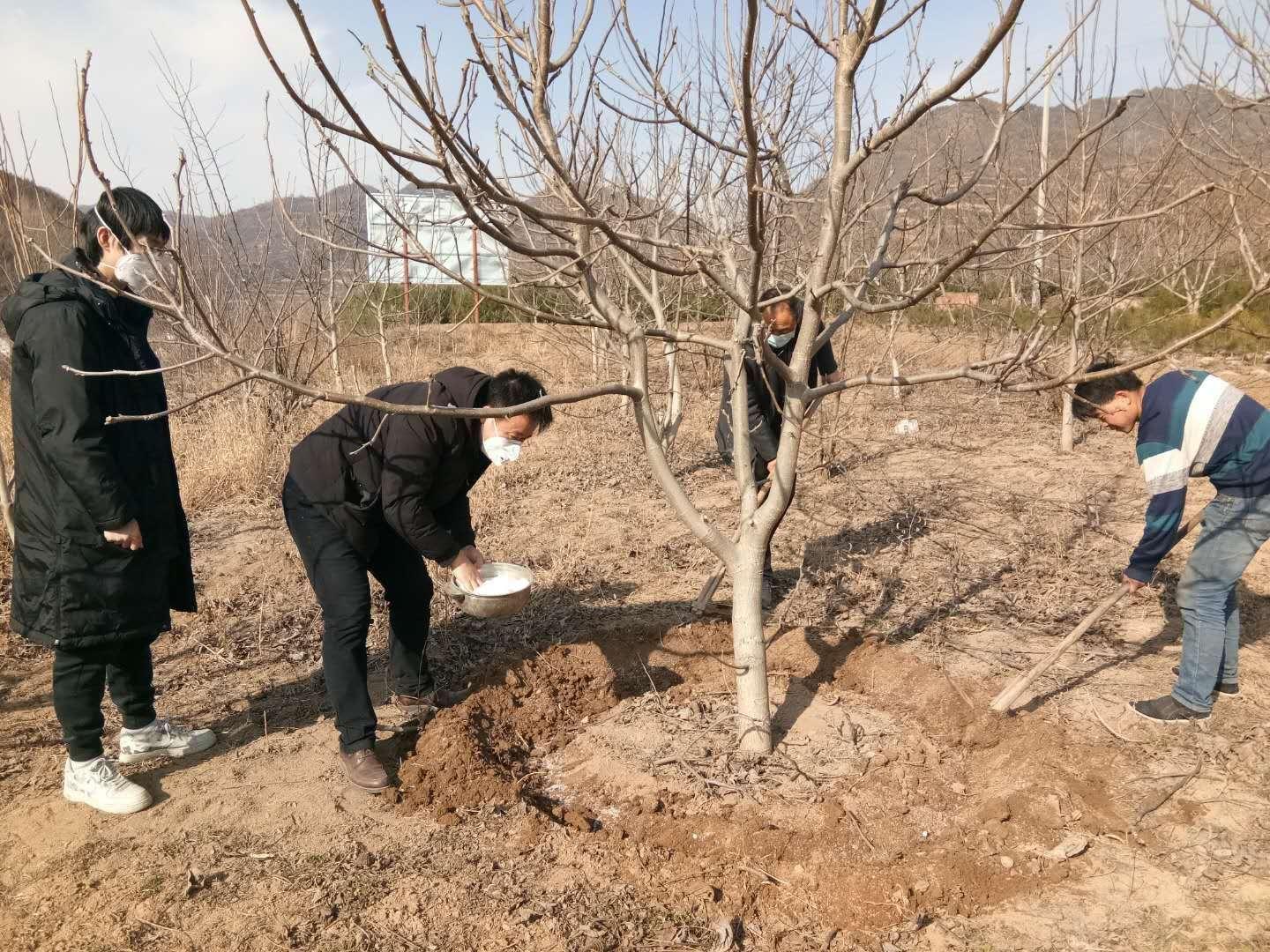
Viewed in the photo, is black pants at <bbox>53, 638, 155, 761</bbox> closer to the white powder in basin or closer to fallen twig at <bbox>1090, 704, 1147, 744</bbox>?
the white powder in basin

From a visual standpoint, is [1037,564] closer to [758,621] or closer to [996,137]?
[758,621]

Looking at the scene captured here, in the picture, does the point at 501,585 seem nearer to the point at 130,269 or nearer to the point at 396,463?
the point at 396,463

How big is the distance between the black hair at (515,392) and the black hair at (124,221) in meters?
1.09

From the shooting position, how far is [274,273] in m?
7.32

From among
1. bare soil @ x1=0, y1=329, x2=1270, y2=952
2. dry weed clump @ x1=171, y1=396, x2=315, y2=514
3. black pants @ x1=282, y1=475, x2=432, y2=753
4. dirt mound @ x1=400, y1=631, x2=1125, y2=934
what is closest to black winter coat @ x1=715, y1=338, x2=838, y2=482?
bare soil @ x1=0, y1=329, x2=1270, y2=952

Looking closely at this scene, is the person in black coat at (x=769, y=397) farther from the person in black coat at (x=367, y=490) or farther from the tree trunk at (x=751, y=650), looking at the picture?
the person in black coat at (x=367, y=490)

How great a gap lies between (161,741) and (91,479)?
3.59ft

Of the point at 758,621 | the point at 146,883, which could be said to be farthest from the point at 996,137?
the point at 146,883

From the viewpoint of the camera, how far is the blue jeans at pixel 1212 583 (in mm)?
2977

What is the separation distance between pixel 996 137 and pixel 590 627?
2687 millimetres

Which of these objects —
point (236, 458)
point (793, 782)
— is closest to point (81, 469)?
point (793, 782)

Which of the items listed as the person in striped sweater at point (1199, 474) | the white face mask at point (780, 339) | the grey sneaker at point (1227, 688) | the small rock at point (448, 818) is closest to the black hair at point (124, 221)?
the small rock at point (448, 818)

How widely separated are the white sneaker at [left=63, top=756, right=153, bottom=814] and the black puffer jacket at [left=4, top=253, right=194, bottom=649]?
0.44 metres

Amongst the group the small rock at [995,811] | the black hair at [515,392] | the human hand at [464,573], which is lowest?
the small rock at [995,811]
